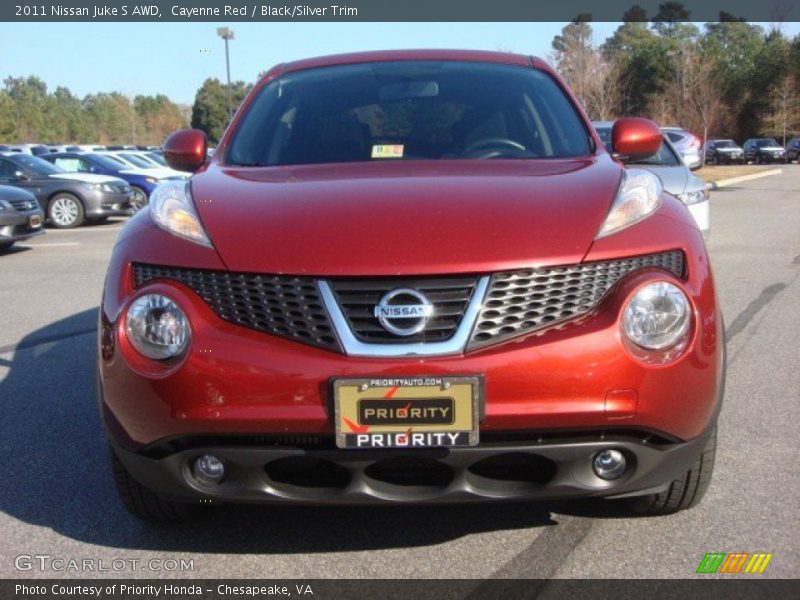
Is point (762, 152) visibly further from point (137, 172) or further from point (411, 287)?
point (411, 287)

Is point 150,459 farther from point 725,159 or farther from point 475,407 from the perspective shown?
point 725,159

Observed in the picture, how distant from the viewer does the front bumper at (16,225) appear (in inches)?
521

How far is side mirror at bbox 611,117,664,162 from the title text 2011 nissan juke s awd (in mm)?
974

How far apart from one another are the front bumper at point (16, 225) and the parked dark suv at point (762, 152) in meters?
54.5

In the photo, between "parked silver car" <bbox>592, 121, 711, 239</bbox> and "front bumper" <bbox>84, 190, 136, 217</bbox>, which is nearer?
"parked silver car" <bbox>592, 121, 711, 239</bbox>

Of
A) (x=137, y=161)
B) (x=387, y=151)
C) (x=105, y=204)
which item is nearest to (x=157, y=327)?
(x=387, y=151)

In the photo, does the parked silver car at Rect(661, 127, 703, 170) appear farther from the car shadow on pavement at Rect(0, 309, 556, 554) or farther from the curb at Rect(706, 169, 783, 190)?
the curb at Rect(706, 169, 783, 190)

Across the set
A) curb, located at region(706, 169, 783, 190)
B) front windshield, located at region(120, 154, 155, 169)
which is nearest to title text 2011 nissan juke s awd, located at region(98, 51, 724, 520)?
front windshield, located at region(120, 154, 155, 169)

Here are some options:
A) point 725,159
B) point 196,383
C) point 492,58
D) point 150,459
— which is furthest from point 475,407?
point 725,159

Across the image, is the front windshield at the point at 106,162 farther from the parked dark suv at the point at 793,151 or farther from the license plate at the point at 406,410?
the parked dark suv at the point at 793,151

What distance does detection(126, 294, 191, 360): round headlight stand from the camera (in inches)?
112

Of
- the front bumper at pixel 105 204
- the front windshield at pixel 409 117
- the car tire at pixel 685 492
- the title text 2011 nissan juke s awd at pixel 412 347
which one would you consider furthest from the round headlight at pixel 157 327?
the front bumper at pixel 105 204

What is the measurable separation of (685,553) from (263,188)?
6.17ft

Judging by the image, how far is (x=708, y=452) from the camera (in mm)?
3213
